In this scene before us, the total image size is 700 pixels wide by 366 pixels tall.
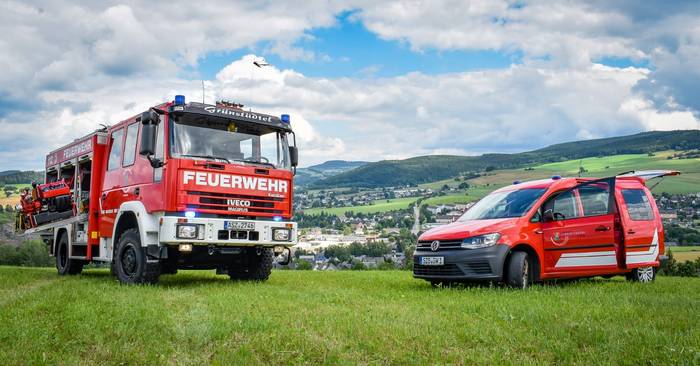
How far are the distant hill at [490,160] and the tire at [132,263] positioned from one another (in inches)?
3714

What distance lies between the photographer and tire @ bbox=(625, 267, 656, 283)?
1168cm

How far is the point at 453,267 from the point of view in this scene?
1023 cm

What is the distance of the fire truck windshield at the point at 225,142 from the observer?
1077 cm

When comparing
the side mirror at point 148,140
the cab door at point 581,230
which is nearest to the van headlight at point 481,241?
the cab door at point 581,230

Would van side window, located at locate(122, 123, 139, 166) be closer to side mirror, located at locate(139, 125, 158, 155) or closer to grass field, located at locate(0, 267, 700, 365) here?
side mirror, located at locate(139, 125, 158, 155)

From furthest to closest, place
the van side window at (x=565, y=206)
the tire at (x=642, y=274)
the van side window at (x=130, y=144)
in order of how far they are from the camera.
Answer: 1. the van side window at (x=130, y=144)
2. the tire at (x=642, y=274)
3. the van side window at (x=565, y=206)

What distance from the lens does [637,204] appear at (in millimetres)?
11742

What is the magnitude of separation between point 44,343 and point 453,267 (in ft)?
20.9

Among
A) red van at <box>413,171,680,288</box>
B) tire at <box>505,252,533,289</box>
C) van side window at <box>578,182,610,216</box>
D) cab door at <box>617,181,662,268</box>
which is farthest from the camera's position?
cab door at <box>617,181,662,268</box>

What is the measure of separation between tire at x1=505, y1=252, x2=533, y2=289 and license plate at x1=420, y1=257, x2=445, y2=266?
1088 mm

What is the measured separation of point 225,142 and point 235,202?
1.17 m

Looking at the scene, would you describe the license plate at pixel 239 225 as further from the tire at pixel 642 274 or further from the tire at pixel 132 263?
the tire at pixel 642 274

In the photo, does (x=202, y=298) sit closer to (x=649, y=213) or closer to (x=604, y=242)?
(x=604, y=242)

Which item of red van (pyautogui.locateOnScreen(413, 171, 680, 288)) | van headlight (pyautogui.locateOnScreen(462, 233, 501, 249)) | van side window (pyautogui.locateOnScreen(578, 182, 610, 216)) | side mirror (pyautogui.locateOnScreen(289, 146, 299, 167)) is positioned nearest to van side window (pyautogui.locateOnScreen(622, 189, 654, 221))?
red van (pyautogui.locateOnScreen(413, 171, 680, 288))
